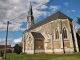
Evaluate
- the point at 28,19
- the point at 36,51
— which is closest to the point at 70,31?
the point at 36,51

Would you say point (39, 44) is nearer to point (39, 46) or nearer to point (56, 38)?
point (39, 46)

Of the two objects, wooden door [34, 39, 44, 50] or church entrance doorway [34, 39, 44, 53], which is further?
wooden door [34, 39, 44, 50]

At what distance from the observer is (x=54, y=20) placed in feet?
112

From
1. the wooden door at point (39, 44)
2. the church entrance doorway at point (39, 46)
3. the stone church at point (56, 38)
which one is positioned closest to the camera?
the stone church at point (56, 38)

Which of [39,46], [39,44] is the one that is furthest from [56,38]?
[39,46]

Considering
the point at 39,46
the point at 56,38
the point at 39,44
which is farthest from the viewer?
the point at 39,44

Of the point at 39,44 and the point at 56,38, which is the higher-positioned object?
the point at 56,38

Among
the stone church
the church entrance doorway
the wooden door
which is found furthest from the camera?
the wooden door

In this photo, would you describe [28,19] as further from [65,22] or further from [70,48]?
[70,48]

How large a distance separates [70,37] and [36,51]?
1195 cm

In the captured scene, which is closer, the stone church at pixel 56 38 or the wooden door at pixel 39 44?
the stone church at pixel 56 38

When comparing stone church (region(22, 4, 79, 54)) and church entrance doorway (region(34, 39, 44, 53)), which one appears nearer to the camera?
stone church (region(22, 4, 79, 54))

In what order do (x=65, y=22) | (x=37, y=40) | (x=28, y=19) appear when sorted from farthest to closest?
(x=28, y=19), (x=37, y=40), (x=65, y=22)

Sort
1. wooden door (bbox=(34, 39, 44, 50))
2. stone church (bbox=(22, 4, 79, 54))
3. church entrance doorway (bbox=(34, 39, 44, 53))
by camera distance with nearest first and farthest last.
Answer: stone church (bbox=(22, 4, 79, 54)) → church entrance doorway (bbox=(34, 39, 44, 53)) → wooden door (bbox=(34, 39, 44, 50))
